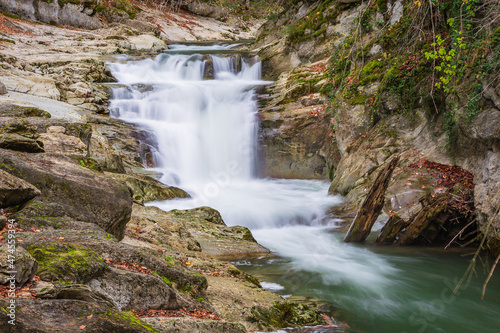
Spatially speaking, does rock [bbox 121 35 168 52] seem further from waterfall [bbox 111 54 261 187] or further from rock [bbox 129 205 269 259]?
rock [bbox 129 205 269 259]

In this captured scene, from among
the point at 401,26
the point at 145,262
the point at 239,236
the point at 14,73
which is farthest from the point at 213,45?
the point at 145,262

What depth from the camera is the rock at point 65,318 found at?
6.03 ft

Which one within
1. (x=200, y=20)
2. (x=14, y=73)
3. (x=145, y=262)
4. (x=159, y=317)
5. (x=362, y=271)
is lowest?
(x=362, y=271)

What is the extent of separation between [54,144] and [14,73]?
353 inches

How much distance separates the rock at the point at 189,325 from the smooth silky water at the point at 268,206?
225cm

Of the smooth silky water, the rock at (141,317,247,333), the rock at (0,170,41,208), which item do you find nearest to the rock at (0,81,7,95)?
the smooth silky water

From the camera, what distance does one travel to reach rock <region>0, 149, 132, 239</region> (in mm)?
3934

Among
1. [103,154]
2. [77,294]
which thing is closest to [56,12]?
[103,154]

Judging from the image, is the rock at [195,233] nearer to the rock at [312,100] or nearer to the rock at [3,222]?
the rock at [3,222]

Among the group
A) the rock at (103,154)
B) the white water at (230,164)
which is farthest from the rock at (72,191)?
the rock at (103,154)

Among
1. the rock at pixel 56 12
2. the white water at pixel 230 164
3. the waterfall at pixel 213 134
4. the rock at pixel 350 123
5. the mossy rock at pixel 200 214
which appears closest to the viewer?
the white water at pixel 230 164

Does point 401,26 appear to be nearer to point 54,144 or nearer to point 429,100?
point 429,100

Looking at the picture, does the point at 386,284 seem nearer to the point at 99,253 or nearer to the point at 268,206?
the point at 268,206

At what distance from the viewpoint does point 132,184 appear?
8.45 metres
